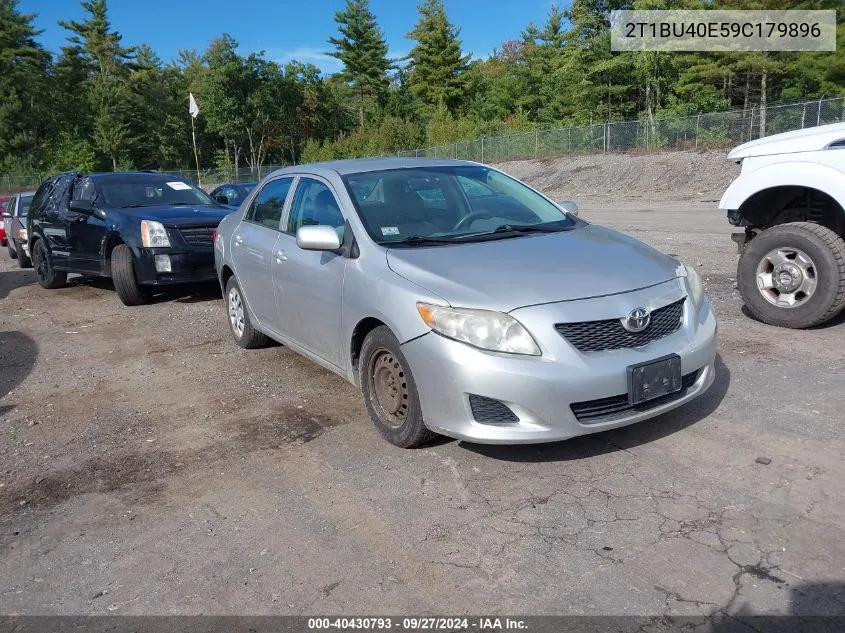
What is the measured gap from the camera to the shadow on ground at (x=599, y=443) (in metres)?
4.00

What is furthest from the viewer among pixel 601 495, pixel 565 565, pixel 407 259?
pixel 407 259

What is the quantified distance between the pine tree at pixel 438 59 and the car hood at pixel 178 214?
54870 millimetres

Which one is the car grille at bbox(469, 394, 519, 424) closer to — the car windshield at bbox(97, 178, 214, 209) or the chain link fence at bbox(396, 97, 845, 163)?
the car windshield at bbox(97, 178, 214, 209)

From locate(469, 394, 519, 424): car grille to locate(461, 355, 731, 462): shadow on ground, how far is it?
458mm

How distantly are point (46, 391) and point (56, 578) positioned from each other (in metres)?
3.22

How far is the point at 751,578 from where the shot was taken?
2.79m

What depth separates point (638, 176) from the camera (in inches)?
1217

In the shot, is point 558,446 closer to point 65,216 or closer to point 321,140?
point 65,216

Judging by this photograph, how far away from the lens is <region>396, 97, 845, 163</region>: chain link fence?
28547mm

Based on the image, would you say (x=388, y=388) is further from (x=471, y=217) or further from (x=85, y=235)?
(x=85, y=235)

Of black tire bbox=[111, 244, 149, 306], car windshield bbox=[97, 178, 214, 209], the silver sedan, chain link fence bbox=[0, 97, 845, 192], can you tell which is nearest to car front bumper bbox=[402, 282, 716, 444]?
the silver sedan

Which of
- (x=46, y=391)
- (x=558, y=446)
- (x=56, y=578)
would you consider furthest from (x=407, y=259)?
(x=46, y=391)

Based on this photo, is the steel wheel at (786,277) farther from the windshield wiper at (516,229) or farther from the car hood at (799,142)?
the windshield wiper at (516,229)

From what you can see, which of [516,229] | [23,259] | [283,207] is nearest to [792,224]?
[516,229]
